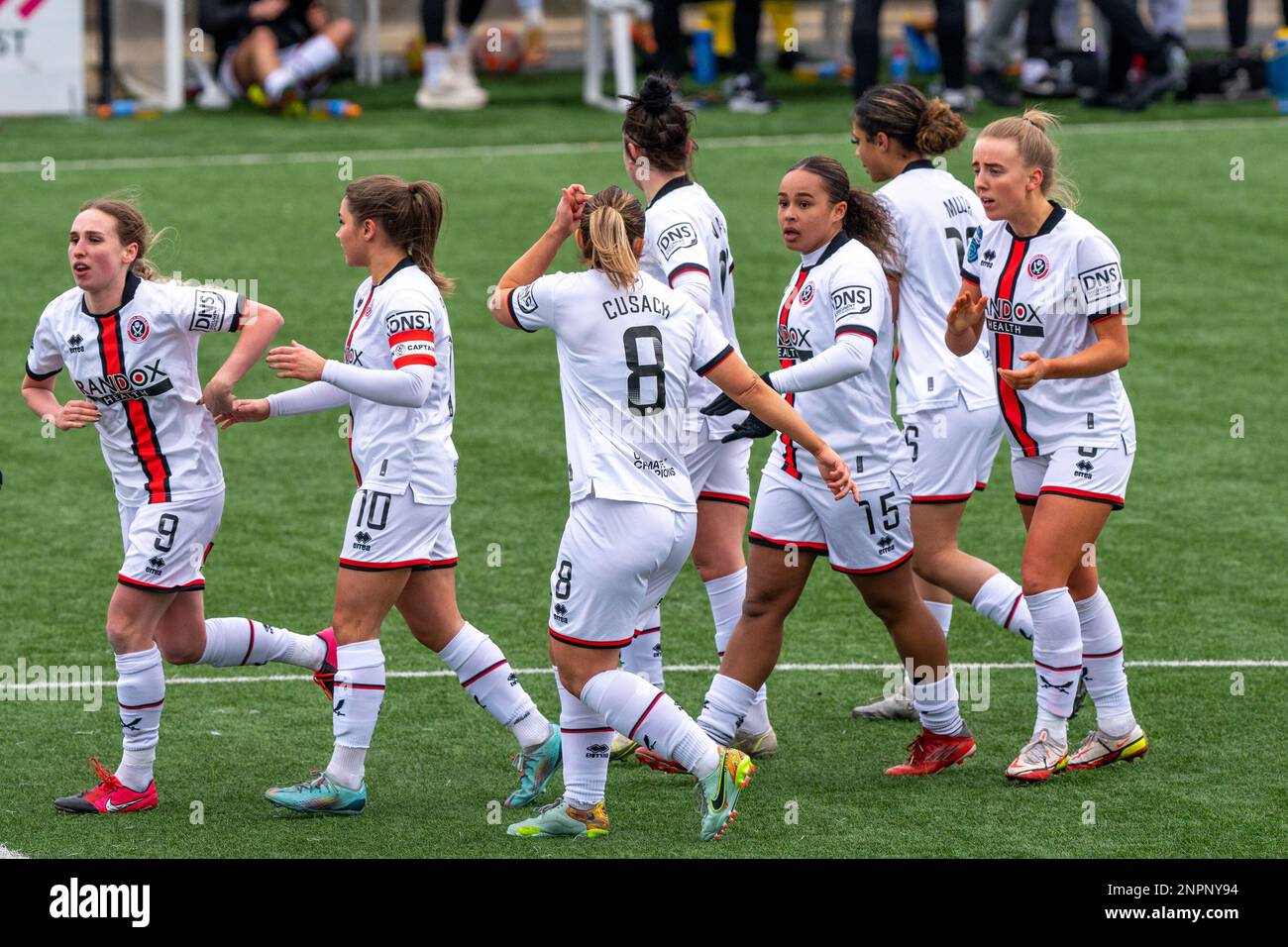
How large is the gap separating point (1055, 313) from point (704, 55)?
12774 millimetres

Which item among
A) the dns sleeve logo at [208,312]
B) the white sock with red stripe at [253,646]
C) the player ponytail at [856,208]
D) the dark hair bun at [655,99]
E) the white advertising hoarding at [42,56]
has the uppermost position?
the white advertising hoarding at [42,56]

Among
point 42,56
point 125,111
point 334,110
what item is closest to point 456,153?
point 334,110

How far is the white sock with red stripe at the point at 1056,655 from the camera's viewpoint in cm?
596

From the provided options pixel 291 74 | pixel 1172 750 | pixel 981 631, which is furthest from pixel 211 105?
pixel 1172 750

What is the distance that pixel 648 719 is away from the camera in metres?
5.34

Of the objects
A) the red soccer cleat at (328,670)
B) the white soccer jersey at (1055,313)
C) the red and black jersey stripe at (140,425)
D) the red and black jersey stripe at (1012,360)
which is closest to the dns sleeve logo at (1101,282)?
the white soccer jersey at (1055,313)

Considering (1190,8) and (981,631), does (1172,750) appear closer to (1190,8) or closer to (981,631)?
(981,631)

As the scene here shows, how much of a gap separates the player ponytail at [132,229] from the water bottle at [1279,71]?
41.4ft

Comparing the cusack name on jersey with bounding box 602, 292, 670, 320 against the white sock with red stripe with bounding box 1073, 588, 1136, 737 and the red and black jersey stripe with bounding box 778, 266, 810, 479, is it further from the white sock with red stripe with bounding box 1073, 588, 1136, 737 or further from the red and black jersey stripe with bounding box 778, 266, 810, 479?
the white sock with red stripe with bounding box 1073, 588, 1136, 737

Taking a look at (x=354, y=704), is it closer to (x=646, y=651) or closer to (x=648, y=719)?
(x=648, y=719)

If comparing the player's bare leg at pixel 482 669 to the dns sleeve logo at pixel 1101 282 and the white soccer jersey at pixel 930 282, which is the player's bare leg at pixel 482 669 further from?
the dns sleeve logo at pixel 1101 282

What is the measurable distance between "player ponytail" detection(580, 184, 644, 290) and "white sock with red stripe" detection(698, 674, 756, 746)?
1.42m
